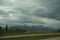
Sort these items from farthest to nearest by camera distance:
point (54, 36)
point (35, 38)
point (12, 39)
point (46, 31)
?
point (54, 36) → point (46, 31) → point (35, 38) → point (12, 39)

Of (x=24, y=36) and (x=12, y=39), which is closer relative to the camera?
(x=12, y=39)

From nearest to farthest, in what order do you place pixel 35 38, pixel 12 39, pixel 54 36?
pixel 12 39 → pixel 35 38 → pixel 54 36

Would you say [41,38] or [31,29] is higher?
[31,29]

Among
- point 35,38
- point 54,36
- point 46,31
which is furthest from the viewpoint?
point 54,36

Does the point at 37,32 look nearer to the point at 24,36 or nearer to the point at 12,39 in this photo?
the point at 24,36

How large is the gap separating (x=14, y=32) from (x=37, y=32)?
3297 mm

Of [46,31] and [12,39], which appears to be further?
[46,31]

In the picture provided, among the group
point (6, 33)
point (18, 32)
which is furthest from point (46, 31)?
point (6, 33)

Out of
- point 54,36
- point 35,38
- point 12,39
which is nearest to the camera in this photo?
point 12,39

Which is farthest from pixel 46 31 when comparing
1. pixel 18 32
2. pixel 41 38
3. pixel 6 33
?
pixel 6 33

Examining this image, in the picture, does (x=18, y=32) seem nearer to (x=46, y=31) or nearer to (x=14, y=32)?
(x=14, y=32)

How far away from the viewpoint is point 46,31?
18656mm

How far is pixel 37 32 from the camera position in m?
18.4

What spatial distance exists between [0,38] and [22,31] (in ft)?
13.4
